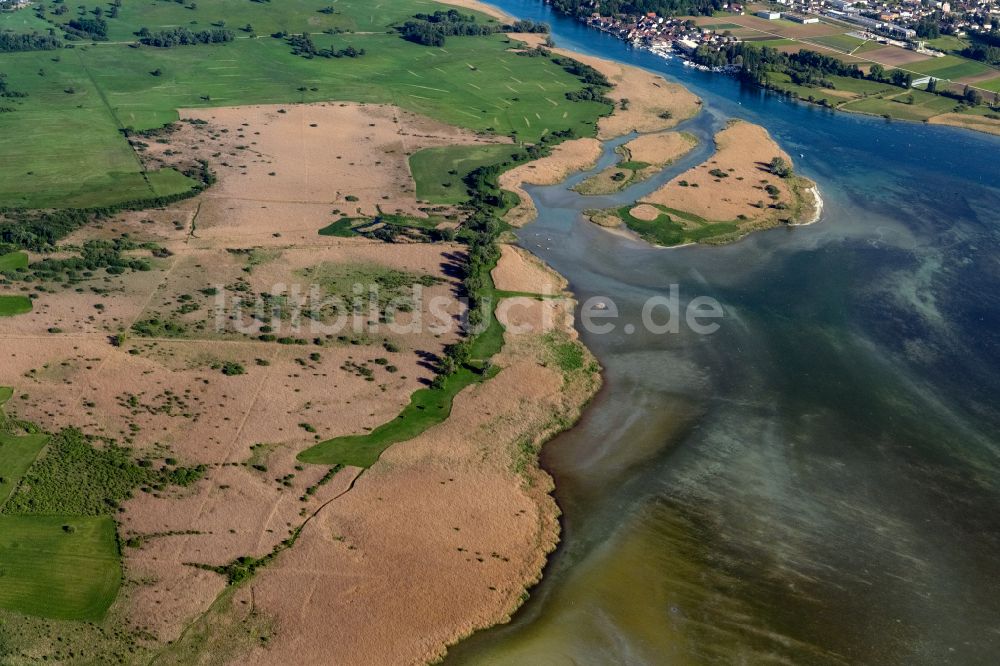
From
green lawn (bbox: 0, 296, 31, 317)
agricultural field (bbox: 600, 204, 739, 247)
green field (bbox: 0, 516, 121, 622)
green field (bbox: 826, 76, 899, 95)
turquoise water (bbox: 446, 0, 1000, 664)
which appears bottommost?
turquoise water (bbox: 446, 0, 1000, 664)

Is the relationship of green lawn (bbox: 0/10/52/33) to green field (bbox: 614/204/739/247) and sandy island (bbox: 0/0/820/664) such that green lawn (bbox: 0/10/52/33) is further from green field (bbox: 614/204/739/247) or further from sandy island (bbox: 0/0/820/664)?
green field (bbox: 614/204/739/247)

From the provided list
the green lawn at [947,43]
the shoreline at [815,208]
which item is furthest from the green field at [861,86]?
the shoreline at [815,208]

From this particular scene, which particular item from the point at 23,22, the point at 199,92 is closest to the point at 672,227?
the point at 199,92

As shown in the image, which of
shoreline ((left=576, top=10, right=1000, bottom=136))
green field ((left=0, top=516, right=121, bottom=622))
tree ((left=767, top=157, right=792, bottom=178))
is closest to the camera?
green field ((left=0, top=516, right=121, bottom=622))

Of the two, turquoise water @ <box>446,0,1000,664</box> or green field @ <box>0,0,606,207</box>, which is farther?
green field @ <box>0,0,606,207</box>

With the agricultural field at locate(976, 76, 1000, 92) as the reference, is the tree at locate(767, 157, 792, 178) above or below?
below

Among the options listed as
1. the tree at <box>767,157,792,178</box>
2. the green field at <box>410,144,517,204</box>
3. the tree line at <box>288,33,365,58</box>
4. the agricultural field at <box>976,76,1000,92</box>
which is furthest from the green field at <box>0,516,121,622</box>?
the agricultural field at <box>976,76,1000,92</box>
